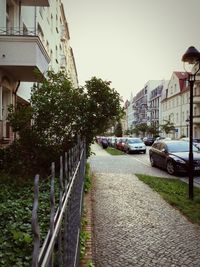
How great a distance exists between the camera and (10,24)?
14.9 metres

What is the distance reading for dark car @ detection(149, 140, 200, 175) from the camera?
52.2 feet

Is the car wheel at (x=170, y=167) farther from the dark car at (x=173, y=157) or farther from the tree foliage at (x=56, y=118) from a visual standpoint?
the tree foliage at (x=56, y=118)

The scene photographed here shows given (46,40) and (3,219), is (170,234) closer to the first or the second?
(3,219)

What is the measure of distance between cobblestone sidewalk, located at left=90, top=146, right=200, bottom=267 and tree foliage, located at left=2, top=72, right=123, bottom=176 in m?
2.26

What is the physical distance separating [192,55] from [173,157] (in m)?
7.64

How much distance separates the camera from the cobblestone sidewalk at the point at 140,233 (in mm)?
5211

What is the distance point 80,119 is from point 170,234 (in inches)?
237

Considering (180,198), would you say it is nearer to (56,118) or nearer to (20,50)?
(56,118)

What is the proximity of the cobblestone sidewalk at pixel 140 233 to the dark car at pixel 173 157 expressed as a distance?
5.98 meters

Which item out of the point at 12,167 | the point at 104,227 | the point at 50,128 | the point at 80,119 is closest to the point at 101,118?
the point at 80,119

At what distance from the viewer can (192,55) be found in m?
9.57

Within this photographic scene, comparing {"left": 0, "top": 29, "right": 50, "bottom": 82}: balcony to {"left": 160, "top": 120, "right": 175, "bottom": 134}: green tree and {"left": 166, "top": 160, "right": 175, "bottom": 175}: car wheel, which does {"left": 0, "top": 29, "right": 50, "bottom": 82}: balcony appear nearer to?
{"left": 166, "top": 160, "right": 175, "bottom": 175}: car wheel

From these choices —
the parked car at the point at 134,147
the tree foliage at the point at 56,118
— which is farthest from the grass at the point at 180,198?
the parked car at the point at 134,147

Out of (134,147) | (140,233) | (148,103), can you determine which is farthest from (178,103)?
(140,233)
